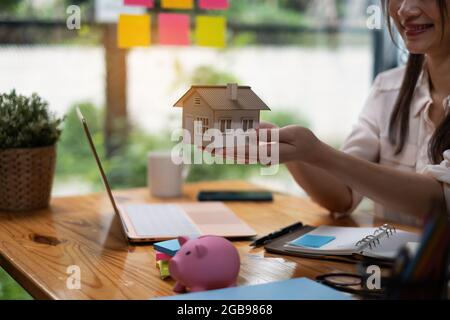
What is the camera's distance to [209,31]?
1963 millimetres

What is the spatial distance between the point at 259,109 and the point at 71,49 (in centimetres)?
174

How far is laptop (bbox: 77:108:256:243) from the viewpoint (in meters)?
1.23

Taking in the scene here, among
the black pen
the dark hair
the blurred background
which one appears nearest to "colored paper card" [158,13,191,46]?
the blurred background

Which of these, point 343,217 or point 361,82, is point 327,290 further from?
point 361,82

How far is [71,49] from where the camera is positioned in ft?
8.63

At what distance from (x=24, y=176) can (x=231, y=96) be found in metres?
0.63

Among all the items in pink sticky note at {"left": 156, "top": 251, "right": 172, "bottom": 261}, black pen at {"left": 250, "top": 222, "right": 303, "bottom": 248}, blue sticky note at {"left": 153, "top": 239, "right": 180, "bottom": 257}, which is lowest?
black pen at {"left": 250, "top": 222, "right": 303, "bottom": 248}

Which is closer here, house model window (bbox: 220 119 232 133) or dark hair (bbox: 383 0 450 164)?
house model window (bbox: 220 119 232 133)

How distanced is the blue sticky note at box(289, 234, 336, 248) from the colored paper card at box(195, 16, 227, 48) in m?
0.83

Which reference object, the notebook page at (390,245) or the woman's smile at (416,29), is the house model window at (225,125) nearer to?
the notebook page at (390,245)

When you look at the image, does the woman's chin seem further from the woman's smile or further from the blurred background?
the blurred background

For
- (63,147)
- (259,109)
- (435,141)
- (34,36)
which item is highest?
(34,36)

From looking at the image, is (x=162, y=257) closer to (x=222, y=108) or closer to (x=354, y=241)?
(x=222, y=108)
